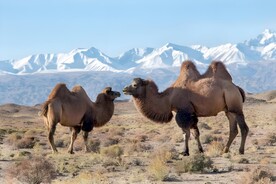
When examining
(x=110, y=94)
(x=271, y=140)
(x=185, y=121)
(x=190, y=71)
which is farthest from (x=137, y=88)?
(x=271, y=140)

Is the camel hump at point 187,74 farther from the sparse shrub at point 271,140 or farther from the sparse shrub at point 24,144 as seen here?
the sparse shrub at point 24,144

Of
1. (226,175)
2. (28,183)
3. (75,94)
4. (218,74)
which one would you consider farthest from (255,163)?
(75,94)

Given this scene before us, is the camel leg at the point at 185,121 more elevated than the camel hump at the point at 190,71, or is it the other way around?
the camel hump at the point at 190,71

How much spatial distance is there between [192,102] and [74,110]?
5303 millimetres

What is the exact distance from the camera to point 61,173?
51.6ft

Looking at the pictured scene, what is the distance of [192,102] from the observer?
19000mm

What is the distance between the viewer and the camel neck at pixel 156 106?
63.8ft

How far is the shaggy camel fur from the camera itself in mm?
18875

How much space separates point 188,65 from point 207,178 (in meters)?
6.38

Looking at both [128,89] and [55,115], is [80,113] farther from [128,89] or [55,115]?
[128,89]

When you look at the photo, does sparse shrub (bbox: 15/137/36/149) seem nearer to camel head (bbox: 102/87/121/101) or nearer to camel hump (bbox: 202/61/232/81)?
camel head (bbox: 102/87/121/101)

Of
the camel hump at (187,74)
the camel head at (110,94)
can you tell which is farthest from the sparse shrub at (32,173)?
the camel head at (110,94)

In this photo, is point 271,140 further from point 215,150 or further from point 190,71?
point 190,71

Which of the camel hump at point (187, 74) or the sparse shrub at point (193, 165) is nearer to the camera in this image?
the sparse shrub at point (193, 165)
